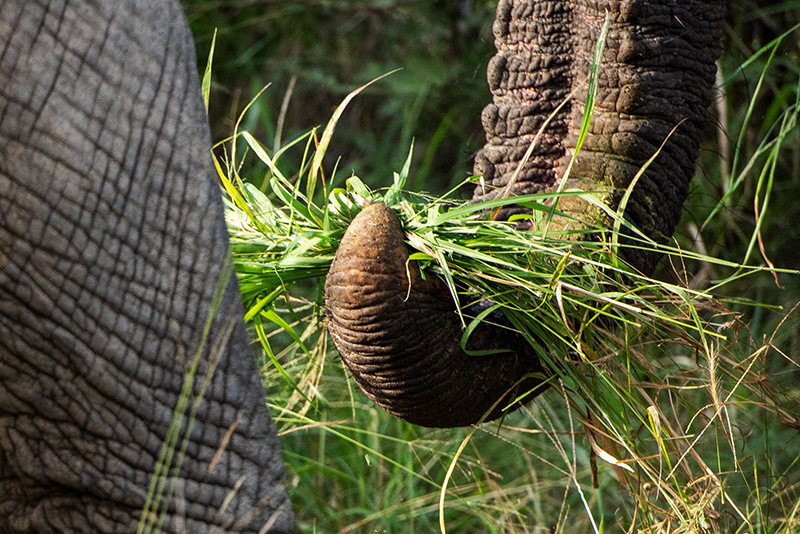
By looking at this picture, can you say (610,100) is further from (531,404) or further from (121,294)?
(531,404)

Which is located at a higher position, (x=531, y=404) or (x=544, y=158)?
(x=544, y=158)

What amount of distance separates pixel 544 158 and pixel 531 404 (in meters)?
1.09

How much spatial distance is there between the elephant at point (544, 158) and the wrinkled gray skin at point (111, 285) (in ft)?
0.68

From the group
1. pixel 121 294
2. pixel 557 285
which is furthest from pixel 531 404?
pixel 121 294

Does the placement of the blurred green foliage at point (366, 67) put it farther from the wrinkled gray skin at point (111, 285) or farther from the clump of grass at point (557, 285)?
the wrinkled gray skin at point (111, 285)

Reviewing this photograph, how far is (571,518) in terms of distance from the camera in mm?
1865

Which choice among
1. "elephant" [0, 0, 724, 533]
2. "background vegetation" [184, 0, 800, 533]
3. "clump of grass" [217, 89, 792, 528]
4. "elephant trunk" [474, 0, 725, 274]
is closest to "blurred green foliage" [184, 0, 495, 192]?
"background vegetation" [184, 0, 800, 533]

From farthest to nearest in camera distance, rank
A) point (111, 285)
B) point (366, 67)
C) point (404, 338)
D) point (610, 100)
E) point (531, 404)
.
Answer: point (366, 67), point (531, 404), point (610, 100), point (404, 338), point (111, 285)

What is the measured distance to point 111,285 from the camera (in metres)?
0.84

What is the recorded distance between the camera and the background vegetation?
1.44m

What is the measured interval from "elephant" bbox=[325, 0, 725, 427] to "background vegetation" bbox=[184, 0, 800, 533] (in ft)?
0.33

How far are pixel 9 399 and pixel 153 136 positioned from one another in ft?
0.96

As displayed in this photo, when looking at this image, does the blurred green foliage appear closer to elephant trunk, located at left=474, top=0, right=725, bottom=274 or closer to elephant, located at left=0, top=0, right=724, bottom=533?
elephant trunk, located at left=474, top=0, right=725, bottom=274

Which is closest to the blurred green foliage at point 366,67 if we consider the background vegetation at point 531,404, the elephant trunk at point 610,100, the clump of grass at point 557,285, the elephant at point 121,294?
the background vegetation at point 531,404
